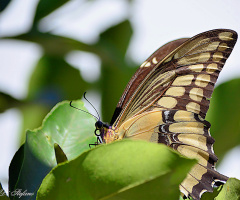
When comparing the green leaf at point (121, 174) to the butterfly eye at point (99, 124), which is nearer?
the green leaf at point (121, 174)

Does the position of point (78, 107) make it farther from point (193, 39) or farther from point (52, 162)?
point (193, 39)

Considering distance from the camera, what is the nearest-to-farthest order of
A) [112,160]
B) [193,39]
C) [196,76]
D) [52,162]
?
[112,160]
[52,162]
[193,39]
[196,76]

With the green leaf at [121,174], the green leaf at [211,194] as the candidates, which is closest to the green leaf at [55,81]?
the green leaf at [211,194]

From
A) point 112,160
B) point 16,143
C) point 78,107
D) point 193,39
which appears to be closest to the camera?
point 112,160

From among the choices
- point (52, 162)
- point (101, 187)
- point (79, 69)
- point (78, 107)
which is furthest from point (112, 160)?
point (79, 69)

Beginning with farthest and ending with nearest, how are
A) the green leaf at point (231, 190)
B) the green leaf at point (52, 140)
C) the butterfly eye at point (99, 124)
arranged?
the butterfly eye at point (99, 124) < the green leaf at point (52, 140) < the green leaf at point (231, 190)

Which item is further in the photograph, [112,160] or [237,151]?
[237,151]

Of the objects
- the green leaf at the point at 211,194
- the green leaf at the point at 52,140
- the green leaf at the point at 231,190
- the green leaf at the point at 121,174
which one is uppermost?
the green leaf at the point at 121,174

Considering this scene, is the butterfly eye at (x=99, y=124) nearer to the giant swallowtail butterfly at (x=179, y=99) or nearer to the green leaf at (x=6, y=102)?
the giant swallowtail butterfly at (x=179, y=99)

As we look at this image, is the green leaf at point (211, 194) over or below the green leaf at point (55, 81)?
below

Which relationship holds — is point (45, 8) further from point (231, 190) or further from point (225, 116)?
point (231, 190)
